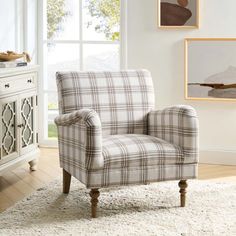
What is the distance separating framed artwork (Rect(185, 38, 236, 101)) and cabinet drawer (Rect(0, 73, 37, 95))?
1.34 metres

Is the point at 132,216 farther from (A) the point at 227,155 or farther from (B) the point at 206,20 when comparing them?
(B) the point at 206,20

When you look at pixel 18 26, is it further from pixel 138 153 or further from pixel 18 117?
pixel 138 153

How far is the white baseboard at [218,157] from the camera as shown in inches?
196

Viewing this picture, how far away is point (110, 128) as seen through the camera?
3949 millimetres

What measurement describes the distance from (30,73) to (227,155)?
179 cm

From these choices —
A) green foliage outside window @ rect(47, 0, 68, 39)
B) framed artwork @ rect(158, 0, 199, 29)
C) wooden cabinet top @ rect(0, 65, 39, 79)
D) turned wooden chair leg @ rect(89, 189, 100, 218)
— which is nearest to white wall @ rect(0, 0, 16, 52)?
green foliage outside window @ rect(47, 0, 68, 39)

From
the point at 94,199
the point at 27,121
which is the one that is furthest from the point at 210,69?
the point at 94,199

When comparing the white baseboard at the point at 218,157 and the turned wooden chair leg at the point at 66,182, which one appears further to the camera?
the white baseboard at the point at 218,157

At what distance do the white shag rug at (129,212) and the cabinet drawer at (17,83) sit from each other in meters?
0.75


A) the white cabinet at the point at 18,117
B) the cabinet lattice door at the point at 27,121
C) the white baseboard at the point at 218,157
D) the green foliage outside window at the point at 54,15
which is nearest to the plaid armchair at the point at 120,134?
the white cabinet at the point at 18,117

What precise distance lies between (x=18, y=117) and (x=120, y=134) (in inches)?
34.2

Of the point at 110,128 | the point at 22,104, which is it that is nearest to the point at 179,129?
the point at 110,128

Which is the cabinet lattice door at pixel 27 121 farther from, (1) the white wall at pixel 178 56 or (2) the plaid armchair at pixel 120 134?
(1) the white wall at pixel 178 56

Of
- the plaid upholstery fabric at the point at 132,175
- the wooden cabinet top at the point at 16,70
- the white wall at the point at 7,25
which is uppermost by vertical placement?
the white wall at the point at 7,25
